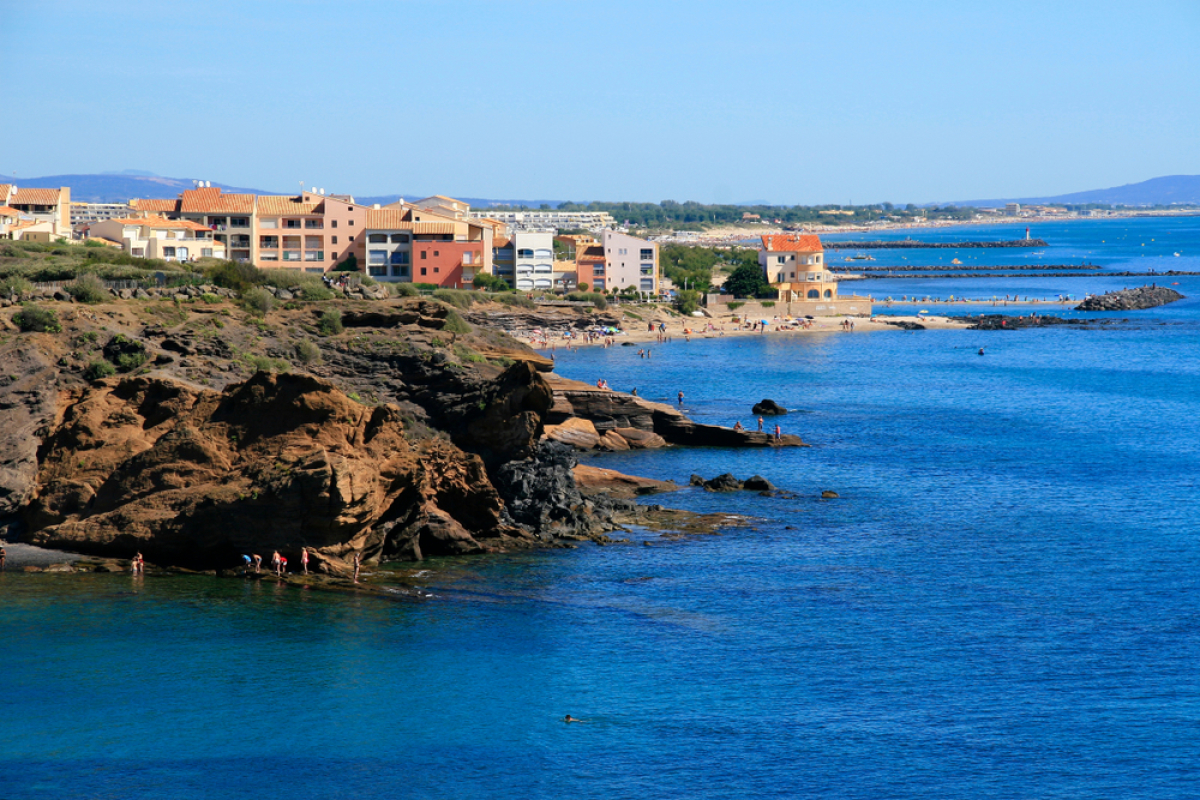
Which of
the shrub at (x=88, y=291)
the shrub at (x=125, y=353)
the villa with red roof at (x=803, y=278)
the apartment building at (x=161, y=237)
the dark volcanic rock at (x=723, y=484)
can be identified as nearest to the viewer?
the shrub at (x=125, y=353)

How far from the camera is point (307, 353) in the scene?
42.0m

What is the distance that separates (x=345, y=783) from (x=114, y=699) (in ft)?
20.2

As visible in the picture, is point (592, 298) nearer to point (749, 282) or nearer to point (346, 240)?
point (749, 282)

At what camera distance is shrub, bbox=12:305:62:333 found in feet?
125

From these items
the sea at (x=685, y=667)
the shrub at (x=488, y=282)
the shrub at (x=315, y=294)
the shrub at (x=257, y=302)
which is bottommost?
the sea at (x=685, y=667)

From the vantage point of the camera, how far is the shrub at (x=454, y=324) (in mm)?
45656

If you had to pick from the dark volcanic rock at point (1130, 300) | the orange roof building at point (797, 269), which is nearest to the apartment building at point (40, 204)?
the orange roof building at point (797, 269)

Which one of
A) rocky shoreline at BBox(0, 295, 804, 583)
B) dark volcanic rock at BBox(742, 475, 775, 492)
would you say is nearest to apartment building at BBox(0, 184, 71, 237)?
rocky shoreline at BBox(0, 295, 804, 583)

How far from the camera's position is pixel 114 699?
79.6 ft

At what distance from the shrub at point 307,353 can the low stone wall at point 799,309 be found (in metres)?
82.6

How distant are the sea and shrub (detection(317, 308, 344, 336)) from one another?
12377mm

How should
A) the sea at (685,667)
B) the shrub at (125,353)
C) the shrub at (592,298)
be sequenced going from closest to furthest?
the sea at (685,667)
the shrub at (125,353)
the shrub at (592,298)

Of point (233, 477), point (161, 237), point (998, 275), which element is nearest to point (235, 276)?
point (233, 477)

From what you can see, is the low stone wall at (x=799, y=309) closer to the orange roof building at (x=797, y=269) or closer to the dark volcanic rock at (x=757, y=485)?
the orange roof building at (x=797, y=269)
